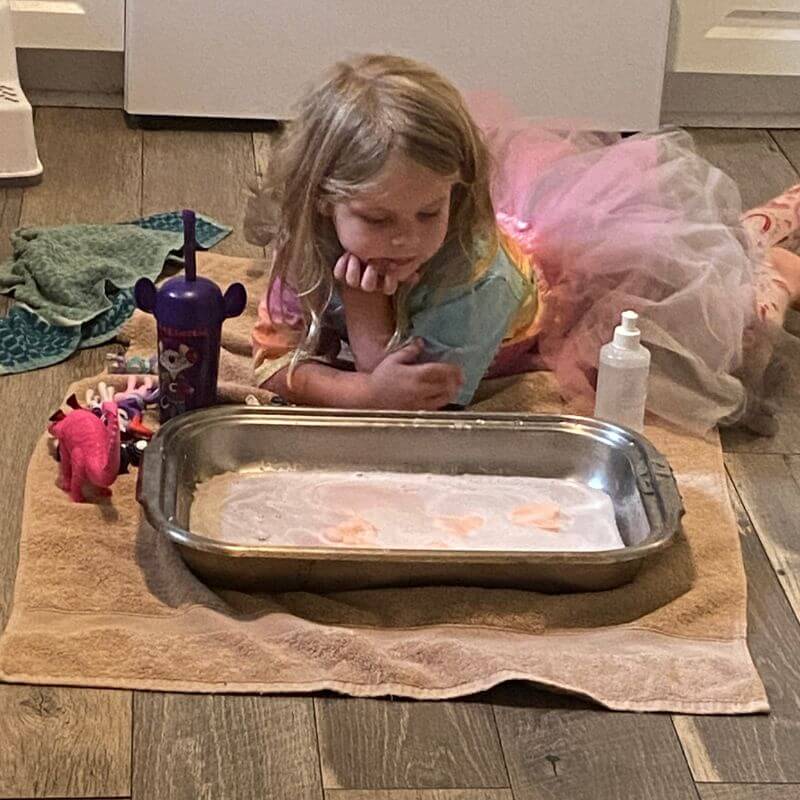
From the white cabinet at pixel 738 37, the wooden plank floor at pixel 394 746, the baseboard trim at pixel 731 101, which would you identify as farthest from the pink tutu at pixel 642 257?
the baseboard trim at pixel 731 101

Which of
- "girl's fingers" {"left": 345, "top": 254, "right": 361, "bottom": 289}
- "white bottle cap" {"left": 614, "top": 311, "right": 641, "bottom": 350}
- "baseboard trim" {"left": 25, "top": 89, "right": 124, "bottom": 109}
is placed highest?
"girl's fingers" {"left": 345, "top": 254, "right": 361, "bottom": 289}

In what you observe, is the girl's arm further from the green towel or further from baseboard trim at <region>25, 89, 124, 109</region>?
baseboard trim at <region>25, 89, 124, 109</region>

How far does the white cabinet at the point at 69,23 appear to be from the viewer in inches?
97.4

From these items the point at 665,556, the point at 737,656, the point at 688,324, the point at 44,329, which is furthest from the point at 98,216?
the point at 737,656

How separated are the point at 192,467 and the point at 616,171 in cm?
66

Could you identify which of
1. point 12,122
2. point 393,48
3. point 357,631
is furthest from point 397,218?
point 393,48

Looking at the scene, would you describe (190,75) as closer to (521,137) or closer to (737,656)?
(521,137)

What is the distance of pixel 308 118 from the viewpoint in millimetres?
1615

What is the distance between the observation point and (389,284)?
1.62 meters

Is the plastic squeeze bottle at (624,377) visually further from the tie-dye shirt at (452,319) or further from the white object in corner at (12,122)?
the white object in corner at (12,122)

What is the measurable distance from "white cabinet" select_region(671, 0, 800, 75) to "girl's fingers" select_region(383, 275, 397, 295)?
1173 mm

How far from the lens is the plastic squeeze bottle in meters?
1.64

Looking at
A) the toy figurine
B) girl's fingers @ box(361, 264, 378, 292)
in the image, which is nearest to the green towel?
the toy figurine

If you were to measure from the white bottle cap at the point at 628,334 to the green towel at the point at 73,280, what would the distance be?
62cm
